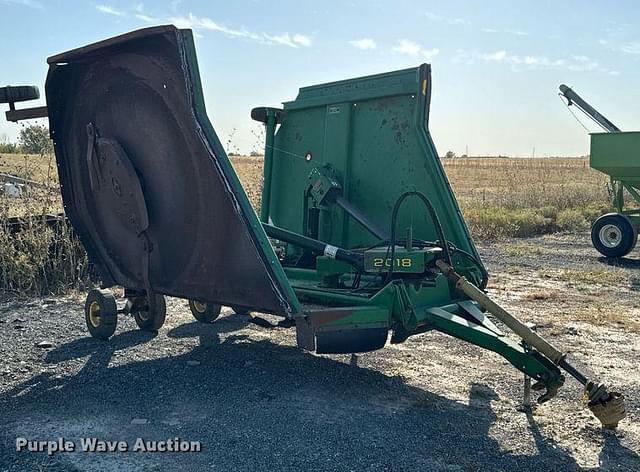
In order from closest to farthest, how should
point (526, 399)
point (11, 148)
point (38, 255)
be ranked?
1. point (526, 399)
2. point (38, 255)
3. point (11, 148)

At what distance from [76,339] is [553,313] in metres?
4.26

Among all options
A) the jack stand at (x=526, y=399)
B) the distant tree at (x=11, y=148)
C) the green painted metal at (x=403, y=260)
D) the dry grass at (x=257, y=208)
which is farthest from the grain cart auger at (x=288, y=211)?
the distant tree at (x=11, y=148)

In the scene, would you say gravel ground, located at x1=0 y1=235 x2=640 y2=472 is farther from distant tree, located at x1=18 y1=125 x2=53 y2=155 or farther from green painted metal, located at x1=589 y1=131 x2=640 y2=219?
green painted metal, located at x1=589 y1=131 x2=640 y2=219

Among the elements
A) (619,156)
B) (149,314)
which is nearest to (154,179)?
(149,314)

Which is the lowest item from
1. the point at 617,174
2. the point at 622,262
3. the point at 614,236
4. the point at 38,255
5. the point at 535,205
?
the point at 622,262

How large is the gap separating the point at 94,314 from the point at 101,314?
16 centimetres

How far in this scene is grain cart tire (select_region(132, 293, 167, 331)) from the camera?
17.1 feet

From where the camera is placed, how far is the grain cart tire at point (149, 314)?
522cm

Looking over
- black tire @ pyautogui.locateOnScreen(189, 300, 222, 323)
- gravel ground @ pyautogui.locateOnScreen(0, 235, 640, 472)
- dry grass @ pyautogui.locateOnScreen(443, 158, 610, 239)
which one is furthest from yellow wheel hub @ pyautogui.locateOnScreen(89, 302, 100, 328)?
dry grass @ pyautogui.locateOnScreen(443, 158, 610, 239)

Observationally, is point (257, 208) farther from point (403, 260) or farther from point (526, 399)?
point (526, 399)

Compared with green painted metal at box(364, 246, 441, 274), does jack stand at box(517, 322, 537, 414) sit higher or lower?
lower

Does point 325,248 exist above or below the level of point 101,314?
above

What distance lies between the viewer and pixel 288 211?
628 centimetres

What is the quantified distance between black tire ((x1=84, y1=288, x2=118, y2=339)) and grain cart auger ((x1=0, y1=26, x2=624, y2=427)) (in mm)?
12
